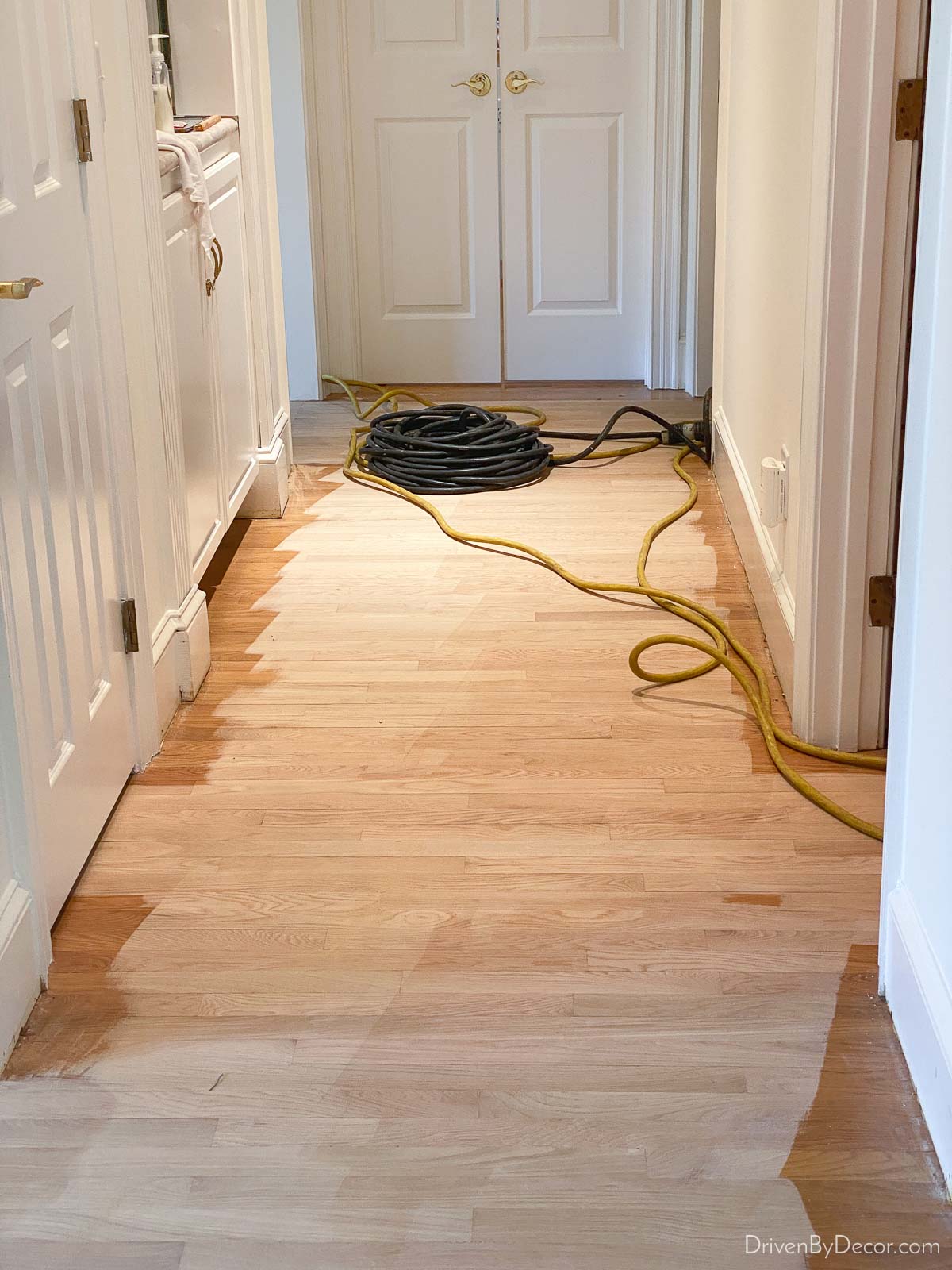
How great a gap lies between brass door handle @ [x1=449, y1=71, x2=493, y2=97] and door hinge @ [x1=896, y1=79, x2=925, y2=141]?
2.77 m

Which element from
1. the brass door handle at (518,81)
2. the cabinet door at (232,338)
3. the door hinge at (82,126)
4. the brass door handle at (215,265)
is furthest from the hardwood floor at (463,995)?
the brass door handle at (518,81)

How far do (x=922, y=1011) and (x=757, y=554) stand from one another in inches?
61.5

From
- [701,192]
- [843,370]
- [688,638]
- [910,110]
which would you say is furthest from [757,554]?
[701,192]

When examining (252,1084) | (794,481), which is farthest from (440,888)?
(794,481)

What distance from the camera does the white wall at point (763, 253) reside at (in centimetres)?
246

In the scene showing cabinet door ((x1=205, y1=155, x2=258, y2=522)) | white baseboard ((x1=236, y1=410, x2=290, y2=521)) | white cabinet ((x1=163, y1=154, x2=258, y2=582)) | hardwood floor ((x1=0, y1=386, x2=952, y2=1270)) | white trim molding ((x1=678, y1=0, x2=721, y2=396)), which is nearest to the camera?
hardwood floor ((x1=0, y1=386, x2=952, y2=1270))

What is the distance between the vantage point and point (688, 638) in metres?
2.74

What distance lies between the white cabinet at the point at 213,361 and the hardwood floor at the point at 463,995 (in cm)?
38

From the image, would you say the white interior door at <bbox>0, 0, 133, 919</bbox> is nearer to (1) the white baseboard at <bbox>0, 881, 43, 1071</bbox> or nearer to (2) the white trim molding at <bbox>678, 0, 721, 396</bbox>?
(1) the white baseboard at <bbox>0, 881, 43, 1071</bbox>

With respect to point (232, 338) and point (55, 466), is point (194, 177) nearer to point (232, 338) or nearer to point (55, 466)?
point (232, 338)

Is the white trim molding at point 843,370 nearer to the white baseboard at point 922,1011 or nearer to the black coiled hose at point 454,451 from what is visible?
the white baseboard at point 922,1011

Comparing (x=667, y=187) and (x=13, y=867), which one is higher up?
(x=667, y=187)

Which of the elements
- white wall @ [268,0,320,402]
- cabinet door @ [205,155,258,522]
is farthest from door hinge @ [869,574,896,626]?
white wall @ [268,0,320,402]

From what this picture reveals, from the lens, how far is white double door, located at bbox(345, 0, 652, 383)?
14.8ft
